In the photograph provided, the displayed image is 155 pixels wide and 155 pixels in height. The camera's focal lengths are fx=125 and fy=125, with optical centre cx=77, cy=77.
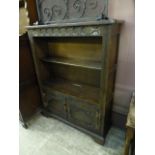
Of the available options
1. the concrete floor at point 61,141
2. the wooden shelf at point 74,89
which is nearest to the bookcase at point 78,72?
the wooden shelf at point 74,89

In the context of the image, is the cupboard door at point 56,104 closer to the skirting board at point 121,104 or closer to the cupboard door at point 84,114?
the cupboard door at point 84,114

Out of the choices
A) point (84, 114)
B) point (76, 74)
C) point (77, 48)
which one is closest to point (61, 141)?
point (84, 114)

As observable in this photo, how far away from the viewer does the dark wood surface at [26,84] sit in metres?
1.73

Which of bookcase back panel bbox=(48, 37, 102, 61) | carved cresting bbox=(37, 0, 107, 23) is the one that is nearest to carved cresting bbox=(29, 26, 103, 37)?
carved cresting bbox=(37, 0, 107, 23)

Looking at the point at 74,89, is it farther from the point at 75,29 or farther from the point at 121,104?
the point at 75,29

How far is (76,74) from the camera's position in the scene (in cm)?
179

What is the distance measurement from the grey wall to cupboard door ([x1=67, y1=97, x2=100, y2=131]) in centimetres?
38

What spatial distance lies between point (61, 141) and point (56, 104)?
50 cm

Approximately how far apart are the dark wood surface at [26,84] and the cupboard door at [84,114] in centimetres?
70
